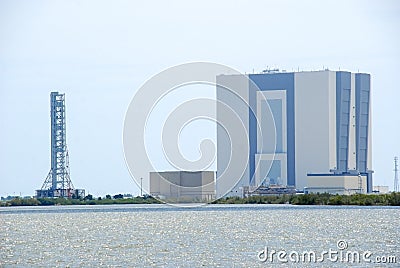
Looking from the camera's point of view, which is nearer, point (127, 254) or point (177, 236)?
point (127, 254)

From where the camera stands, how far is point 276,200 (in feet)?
270

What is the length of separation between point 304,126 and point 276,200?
629 cm

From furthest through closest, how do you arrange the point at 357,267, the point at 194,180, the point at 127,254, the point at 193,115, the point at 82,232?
the point at 194,180, the point at 193,115, the point at 82,232, the point at 127,254, the point at 357,267

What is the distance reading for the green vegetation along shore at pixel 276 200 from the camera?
68.2m

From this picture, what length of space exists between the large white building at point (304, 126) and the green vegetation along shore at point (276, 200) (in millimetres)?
3373

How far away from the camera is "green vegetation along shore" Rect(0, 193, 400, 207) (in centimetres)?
6825

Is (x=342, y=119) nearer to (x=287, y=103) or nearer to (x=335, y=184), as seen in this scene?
(x=287, y=103)

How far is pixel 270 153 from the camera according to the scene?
86.3 m

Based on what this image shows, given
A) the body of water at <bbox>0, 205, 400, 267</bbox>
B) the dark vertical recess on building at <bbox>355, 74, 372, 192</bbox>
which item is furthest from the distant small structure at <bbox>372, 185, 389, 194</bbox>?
the body of water at <bbox>0, 205, 400, 267</bbox>

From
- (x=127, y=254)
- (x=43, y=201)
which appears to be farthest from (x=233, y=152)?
(x=127, y=254)

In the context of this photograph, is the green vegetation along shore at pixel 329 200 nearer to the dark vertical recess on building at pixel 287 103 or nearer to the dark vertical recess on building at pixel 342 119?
the dark vertical recess on building at pixel 287 103

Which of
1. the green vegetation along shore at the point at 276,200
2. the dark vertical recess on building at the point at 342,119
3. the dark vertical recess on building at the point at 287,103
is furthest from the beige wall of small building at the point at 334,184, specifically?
the dark vertical recess on building at the point at 287,103

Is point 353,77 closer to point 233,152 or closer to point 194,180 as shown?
point 233,152

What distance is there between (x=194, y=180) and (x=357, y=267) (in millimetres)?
56033
